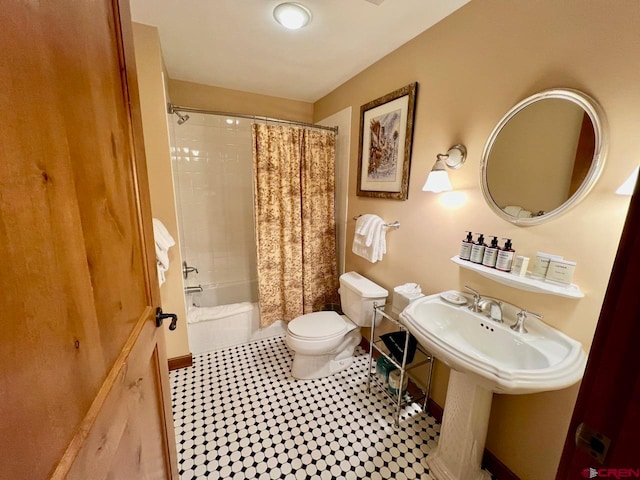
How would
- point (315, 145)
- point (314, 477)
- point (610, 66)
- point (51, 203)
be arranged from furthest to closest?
point (315, 145)
point (314, 477)
point (610, 66)
point (51, 203)

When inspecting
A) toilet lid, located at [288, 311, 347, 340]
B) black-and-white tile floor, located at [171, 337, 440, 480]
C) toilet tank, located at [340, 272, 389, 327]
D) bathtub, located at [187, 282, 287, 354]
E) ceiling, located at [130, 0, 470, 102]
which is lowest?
black-and-white tile floor, located at [171, 337, 440, 480]

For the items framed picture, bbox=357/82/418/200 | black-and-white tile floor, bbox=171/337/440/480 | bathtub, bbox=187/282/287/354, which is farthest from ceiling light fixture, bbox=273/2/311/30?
black-and-white tile floor, bbox=171/337/440/480

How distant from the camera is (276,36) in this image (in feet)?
5.24

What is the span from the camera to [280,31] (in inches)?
60.9

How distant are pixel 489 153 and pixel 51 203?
1534mm

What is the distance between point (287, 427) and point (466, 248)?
1.46 meters

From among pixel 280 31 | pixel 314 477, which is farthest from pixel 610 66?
pixel 314 477

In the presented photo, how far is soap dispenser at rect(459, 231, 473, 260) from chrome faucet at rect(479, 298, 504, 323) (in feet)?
0.74

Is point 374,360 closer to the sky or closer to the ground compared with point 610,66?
closer to the ground

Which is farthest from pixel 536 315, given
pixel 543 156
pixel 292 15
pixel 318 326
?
pixel 292 15

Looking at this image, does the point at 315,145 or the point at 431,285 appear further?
the point at 315,145

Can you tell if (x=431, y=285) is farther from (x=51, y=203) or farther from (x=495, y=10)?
(x=51, y=203)

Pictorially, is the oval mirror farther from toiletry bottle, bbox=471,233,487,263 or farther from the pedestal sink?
the pedestal sink

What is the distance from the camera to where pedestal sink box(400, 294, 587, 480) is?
2.89ft
